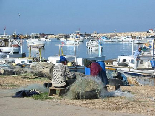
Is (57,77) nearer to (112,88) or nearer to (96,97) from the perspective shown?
(96,97)

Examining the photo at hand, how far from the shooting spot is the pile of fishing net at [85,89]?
35.2ft

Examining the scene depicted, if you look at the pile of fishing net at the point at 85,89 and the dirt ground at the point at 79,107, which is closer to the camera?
the dirt ground at the point at 79,107

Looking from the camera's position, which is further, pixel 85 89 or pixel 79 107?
pixel 85 89

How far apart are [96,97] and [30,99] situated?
1.94 meters

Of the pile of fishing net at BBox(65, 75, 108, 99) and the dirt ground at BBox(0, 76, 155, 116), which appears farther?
the pile of fishing net at BBox(65, 75, 108, 99)

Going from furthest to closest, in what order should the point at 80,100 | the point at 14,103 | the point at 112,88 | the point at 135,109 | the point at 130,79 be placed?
the point at 130,79
the point at 112,88
the point at 80,100
the point at 14,103
the point at 135,109

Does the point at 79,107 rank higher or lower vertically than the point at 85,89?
lower

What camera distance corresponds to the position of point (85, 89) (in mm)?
10688

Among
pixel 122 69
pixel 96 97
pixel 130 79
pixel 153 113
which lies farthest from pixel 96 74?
pixel 122 69

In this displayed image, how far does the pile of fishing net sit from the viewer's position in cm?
1072

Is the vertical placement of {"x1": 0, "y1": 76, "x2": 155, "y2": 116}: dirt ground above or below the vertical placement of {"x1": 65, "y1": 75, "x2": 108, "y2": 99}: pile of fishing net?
below

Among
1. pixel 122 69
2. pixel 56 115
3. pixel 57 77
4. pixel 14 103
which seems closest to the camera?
pixel 56 115

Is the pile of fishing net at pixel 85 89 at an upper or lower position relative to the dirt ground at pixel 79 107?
upper

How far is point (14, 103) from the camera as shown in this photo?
984 centimetres
